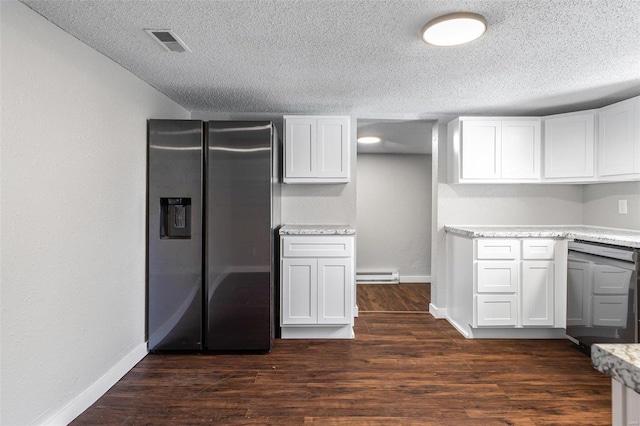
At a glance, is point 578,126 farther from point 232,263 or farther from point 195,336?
point 195,336

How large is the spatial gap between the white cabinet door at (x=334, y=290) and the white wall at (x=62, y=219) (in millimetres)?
1420

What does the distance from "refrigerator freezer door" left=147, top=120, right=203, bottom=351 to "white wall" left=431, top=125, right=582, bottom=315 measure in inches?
93.7

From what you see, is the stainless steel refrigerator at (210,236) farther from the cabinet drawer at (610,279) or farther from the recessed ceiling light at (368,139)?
the cabinet drawer at (610,279)

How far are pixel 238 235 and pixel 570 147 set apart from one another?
3036 millimetres

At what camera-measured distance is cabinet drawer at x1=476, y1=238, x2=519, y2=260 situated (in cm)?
316

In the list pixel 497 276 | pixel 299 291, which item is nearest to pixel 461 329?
pixel 497 276

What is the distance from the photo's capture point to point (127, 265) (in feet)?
8.45

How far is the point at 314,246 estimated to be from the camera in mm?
3152

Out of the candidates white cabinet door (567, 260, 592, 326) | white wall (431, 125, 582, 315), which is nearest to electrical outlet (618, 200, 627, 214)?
white wall (431, 125, 582, 315)

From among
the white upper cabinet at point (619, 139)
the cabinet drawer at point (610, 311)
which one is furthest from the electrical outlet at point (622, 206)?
the cabinet drawer at point (610, 311)

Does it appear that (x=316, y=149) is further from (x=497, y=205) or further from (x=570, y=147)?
(x=570, y=147)

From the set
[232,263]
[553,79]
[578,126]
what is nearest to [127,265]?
[232,263]

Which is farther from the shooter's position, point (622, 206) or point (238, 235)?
point (622, 206)

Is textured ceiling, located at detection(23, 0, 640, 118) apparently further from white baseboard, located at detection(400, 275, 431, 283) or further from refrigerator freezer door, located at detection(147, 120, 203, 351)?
white baseboard, located at detection(400, 275, 431, 283)
